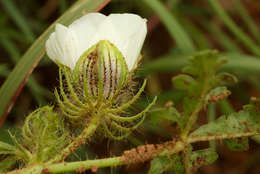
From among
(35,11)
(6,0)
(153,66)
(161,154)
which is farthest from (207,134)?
(35,11)

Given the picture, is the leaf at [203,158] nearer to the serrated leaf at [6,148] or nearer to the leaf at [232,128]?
the leaf at [232,128]

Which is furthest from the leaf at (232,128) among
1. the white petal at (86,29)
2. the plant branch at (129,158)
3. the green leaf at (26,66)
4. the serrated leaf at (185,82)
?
the green leaf at (26,66)

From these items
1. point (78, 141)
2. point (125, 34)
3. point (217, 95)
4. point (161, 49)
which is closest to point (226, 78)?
point (217, 95)

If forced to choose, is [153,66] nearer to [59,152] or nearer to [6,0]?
[6,0]

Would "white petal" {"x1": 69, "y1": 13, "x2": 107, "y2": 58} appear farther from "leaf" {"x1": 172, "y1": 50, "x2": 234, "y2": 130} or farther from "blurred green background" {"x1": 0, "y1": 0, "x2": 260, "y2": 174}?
"blurred green background" {"x1": 0, "y1": 0, "x2": 260, "y2": 174}

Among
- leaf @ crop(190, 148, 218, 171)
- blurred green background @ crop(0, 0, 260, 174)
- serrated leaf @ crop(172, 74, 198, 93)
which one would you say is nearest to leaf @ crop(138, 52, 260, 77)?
blurred green background @ crop(0, 0, 260, 174)

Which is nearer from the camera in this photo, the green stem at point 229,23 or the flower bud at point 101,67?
the flower bud at point 101,67

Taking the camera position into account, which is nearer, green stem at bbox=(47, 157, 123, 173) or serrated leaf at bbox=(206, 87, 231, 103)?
green stem at bbox=(47, 157, 123, 173)
